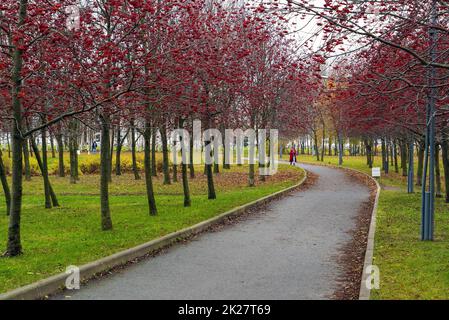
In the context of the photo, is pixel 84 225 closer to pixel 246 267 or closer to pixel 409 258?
pixel 246 267

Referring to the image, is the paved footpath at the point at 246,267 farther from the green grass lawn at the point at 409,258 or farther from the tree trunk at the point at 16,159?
the tree trunk at the point at 16,159

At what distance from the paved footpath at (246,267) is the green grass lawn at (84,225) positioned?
2.83 ft

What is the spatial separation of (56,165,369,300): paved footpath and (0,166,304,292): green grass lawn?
0.86m

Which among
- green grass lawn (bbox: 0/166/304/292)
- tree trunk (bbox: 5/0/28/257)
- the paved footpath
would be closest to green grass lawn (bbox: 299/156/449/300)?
the paved footpath

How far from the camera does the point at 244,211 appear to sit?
52.1 feet

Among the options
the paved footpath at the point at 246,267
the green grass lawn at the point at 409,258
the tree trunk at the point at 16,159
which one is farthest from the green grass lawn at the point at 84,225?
the green grass lawn at the point at 409,258

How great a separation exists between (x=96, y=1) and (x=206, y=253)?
626 cm

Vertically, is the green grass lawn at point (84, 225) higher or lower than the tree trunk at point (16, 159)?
lower

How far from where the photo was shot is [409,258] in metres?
8.78

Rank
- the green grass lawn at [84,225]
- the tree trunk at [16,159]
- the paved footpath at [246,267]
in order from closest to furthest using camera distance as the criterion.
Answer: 1. the paved footpath at [246,267]
2. the green grass lawn at [84,225]
3. the tree trunk at [16,159]

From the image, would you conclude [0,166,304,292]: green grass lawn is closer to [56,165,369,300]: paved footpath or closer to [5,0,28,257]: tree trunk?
[5,0,28,257]: tree trunk

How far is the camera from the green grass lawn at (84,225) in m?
8.24

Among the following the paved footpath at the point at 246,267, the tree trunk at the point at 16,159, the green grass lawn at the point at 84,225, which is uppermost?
the tree trunk at the point at 16,159
